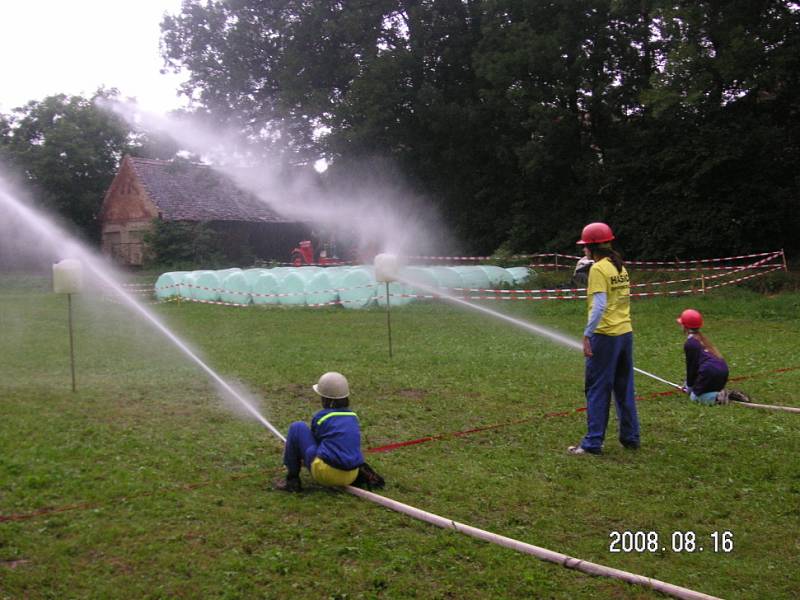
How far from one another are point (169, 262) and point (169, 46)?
10439 millimetres

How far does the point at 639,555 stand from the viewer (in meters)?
4.98

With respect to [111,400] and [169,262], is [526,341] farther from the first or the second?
[169,262]

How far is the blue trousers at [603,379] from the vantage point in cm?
720

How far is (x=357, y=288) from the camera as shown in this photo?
23547 mm

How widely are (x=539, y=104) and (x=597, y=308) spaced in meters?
23.3

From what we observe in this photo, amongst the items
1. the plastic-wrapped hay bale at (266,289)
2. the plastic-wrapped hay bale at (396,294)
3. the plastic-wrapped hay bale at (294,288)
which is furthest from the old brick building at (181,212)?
the plastic-wrapped hay bale at (396,294)

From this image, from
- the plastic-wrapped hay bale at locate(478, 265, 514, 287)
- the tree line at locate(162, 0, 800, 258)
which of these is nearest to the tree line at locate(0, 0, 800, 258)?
the tree line at locate(162, 0, 800, 258)

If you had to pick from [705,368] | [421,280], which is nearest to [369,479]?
[705,368]

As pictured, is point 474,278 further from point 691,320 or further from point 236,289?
point 691,320

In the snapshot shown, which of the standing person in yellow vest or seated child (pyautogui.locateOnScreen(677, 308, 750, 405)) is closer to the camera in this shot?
the standing person in yellow vest

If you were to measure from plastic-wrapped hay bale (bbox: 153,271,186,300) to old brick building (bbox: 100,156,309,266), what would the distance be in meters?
14.1

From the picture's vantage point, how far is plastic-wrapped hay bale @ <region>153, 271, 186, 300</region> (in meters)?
27.7

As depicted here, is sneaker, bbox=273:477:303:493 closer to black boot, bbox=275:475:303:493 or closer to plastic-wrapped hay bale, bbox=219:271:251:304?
black boot, bbox=275:475:303:493

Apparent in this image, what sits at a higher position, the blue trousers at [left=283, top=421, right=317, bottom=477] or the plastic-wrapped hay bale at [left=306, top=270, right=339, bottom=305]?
the plastic-wrapped hay bale at [left=306, top=270, right=339, bottom=305]
